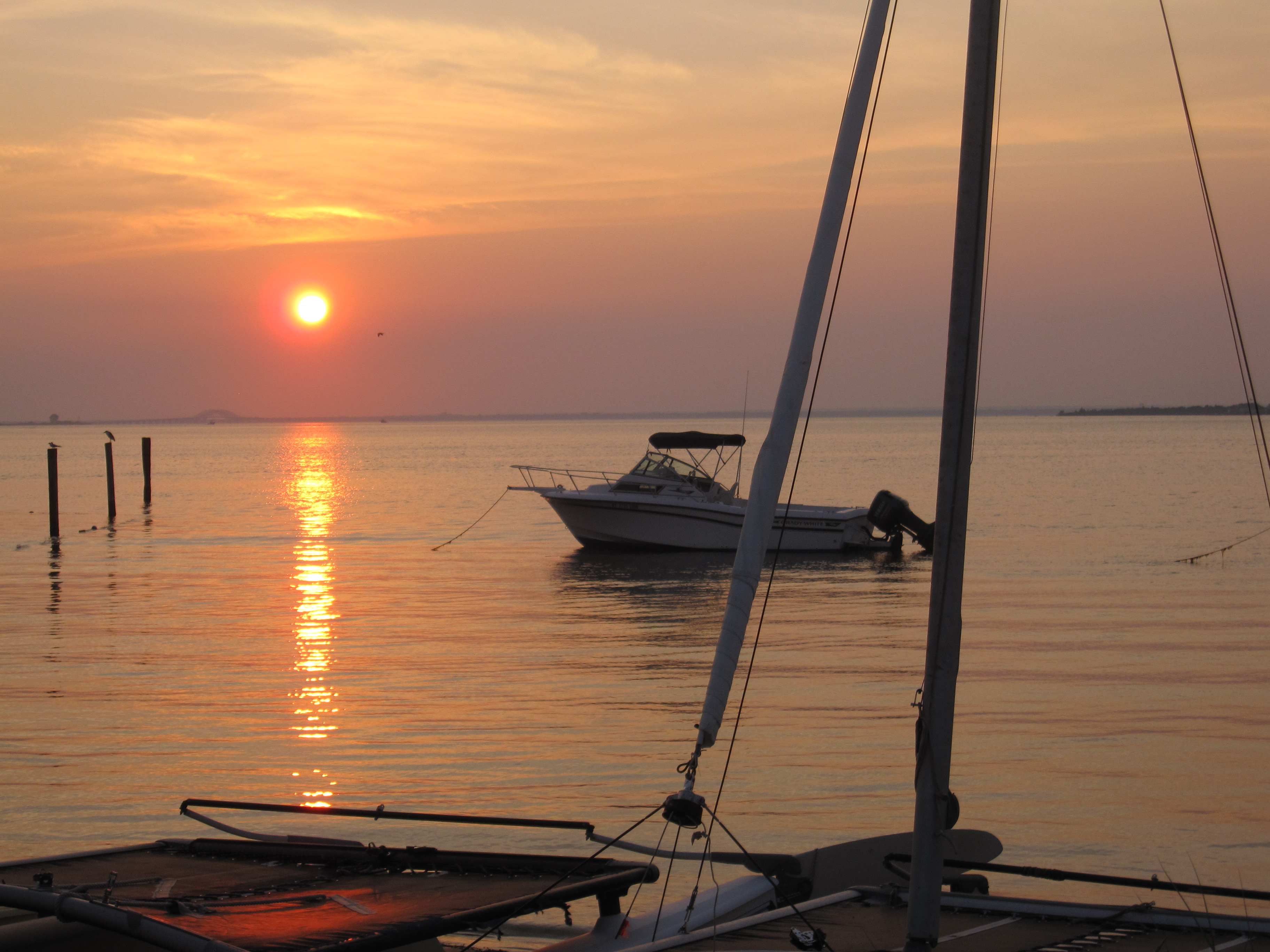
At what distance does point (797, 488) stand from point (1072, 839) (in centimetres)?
5899

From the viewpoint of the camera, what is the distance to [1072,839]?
35.4 feet

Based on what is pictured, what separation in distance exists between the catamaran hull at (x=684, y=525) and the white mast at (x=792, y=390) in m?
25.6

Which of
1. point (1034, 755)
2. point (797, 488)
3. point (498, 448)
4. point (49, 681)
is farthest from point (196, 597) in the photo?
point (498, 448)

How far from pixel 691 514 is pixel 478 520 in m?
20.1

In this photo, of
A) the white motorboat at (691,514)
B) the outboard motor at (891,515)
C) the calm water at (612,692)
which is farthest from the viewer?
the white motorboat at (691,514)

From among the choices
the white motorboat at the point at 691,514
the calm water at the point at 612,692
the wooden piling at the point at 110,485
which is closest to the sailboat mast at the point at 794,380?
the calm water at the point at 612,692

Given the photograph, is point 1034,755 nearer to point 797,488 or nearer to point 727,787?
point 727,787

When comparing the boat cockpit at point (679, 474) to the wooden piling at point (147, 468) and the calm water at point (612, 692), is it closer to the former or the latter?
the calm water at point (612, 692)

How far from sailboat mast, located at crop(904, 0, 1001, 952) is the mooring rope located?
86.0 ft

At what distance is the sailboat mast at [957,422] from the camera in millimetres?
5730

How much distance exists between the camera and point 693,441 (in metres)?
36.4

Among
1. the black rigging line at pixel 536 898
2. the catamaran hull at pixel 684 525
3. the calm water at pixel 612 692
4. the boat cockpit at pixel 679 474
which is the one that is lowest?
the calm water at pixel 612 692

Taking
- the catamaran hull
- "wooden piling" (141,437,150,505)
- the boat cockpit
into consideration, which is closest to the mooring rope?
the catamaran hull

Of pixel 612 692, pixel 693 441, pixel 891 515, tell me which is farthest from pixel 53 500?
pixel 612 692
